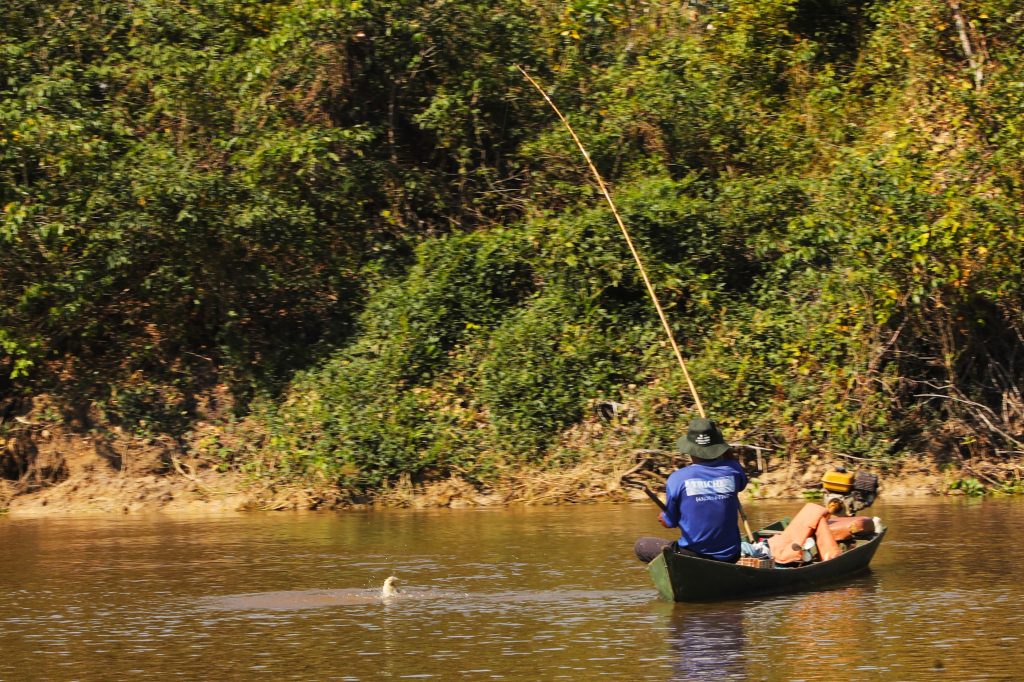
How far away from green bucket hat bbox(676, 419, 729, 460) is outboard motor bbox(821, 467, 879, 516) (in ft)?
6.34

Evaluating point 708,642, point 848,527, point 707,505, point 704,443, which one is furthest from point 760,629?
point 848,527

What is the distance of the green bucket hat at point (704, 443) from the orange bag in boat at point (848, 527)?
1839 millimetres

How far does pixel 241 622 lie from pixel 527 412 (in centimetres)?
756

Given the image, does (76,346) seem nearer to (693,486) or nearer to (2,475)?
(2,475)

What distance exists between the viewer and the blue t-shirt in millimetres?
10625

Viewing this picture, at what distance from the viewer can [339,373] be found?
18.0m

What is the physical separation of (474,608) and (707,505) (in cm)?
196

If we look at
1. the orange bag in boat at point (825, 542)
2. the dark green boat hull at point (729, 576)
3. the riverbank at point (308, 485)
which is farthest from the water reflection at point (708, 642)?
the riverbank at point (308, 485)

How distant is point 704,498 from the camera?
10.6m

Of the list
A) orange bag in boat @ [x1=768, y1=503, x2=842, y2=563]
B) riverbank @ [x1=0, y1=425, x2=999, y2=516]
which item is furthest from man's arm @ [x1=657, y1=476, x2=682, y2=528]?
riverbank @ [x1=0, y1=425, x2=999, y2=516]

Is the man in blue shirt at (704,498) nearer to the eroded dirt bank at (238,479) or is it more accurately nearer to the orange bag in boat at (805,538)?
the orange bag in boat at (805,538)

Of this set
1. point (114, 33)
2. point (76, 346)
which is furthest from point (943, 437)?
point (114, 33)

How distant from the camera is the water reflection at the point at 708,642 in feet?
27.3

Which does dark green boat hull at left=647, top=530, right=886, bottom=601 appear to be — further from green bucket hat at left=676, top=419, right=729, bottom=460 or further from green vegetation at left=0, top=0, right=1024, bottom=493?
green vegetation at left=0, top=0, right=1024, bottom=493
